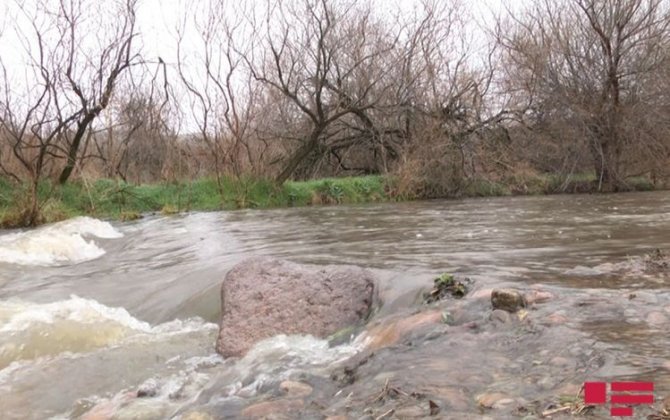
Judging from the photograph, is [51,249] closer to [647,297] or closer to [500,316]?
[500,316]

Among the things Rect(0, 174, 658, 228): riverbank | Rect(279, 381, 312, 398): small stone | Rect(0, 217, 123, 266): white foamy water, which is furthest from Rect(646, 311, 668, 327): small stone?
Rect(0, 174, 658, 228): riverbank

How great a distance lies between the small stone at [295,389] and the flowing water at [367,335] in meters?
0.05

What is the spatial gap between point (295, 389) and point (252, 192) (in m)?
15.6

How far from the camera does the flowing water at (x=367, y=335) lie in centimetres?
264

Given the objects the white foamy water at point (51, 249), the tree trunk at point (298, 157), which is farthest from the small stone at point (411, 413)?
the tree trunk at point (298, 157)

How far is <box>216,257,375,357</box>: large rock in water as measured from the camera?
167 inches

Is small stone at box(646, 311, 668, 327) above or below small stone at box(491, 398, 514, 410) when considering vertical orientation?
above

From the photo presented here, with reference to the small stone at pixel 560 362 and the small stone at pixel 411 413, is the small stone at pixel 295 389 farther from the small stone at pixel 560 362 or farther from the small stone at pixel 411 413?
the small stone at pixel 560 362

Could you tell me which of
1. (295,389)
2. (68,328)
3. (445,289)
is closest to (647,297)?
(445,289)

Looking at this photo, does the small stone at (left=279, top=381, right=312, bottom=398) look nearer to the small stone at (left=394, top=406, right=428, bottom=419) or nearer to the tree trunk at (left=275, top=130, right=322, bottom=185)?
the small stone at (left=394, top=406, right=428, bottom=419)

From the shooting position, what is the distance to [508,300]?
365cm

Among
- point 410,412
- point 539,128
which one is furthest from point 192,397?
point 539,128

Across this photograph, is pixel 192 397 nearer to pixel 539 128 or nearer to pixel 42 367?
pixel 42 367

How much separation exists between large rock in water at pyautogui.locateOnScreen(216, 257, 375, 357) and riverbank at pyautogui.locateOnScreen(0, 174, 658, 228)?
12.4m
